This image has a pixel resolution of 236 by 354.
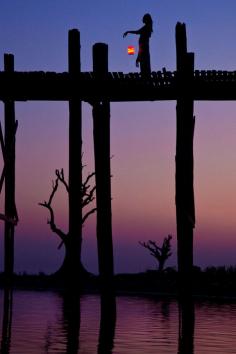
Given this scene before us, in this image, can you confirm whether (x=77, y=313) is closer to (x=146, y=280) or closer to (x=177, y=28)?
(x=177, y=28)

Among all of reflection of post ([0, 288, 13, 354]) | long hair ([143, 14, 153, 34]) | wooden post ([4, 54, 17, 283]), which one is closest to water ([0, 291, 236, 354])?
reflection of post ([0, 288, 13, 354])

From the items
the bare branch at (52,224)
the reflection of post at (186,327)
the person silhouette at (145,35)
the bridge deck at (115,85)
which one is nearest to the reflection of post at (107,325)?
the reflection of post at (186,327)

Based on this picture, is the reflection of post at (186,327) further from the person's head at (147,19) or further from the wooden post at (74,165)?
the person's head at (147,19)

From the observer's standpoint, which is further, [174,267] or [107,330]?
[174,267]

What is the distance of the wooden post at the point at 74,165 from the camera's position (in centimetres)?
1794

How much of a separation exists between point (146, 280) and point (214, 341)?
17261 millimetres

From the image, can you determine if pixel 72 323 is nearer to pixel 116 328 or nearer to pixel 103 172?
pixel 116 328

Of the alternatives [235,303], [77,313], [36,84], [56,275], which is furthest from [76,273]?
[56,275]

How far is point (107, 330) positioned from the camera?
1512cm

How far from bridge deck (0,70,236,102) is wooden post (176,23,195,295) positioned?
0.15m

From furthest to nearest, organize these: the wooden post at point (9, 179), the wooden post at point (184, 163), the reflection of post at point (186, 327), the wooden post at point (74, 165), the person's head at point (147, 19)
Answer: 1. the person's head at point (147, 19)
2. the wooden post at point (9, 179)
3. the wooden post at point (74, 165)
4. the wooden post at point (184, 163)
5. the reflection of post at point (186, 327)

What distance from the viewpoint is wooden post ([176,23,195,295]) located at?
17.2 m

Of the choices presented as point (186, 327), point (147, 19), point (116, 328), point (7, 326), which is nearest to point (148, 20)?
point (147, 19)

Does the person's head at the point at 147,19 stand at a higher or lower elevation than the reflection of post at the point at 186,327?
higher
